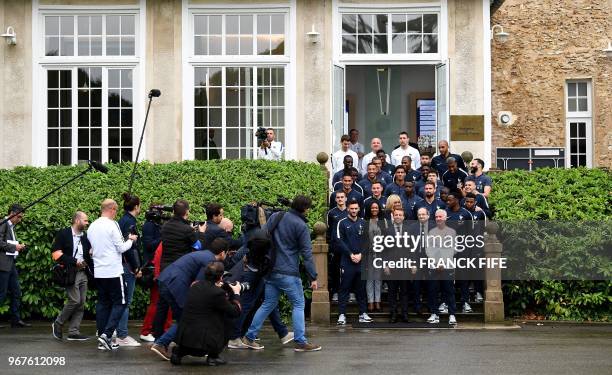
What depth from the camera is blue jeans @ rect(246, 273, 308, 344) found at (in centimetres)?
1416

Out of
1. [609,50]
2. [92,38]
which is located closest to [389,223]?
[92,38]

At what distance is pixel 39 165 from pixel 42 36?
2716 millimetres

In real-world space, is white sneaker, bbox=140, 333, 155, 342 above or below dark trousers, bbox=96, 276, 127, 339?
below

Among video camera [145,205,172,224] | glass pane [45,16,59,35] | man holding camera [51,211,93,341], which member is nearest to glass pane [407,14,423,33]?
glass pane [45,16,59,35]

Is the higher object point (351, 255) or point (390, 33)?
point (390, 33)

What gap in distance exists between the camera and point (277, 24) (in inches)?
978

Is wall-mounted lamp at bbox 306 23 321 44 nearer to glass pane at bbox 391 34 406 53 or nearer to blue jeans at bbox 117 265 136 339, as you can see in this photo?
glass pane at bbox 391 34 406 53

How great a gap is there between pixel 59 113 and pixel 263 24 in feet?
15.4

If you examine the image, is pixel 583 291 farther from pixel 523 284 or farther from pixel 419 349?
pixel 419 349

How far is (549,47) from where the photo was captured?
3047 centimetres

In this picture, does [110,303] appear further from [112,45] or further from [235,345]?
[112,45]

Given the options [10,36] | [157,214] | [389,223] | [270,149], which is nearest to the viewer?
[157,214]

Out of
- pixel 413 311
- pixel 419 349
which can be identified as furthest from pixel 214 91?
pixel 419 349

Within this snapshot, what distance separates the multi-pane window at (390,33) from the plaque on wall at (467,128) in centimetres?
159
